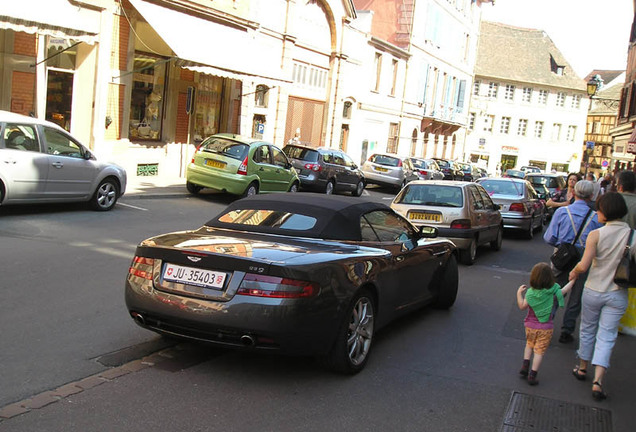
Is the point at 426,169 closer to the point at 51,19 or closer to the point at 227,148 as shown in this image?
the point at 227,148

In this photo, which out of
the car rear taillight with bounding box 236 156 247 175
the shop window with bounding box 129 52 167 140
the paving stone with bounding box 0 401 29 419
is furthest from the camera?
the shop window with bounding box 129 52 167 140

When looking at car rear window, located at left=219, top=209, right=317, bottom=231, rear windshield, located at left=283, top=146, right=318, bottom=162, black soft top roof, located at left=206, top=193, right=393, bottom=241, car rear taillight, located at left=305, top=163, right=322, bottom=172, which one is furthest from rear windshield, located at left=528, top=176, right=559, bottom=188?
car rear window, located at left=219, top=209, right=317, bottom=231

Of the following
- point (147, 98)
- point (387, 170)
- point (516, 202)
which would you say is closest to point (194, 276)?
point (516, 202)

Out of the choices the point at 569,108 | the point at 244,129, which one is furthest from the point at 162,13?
the point at 569,108

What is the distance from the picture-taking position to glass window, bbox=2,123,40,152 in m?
11.6

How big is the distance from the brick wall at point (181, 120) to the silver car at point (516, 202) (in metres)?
10.1

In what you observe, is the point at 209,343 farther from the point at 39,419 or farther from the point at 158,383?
the point at 39,419

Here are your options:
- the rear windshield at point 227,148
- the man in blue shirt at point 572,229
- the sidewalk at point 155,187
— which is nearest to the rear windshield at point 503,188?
the rear windshield at point 227,148

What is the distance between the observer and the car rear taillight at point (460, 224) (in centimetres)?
1192

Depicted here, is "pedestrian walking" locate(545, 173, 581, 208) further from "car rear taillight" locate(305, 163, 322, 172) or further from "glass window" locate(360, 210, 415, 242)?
"car rear taillight" locate(305, 163, 322, 172)

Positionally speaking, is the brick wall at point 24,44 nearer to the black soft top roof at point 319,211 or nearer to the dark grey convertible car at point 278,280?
the black soft top roof at point 319,211

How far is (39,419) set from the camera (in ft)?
13.9

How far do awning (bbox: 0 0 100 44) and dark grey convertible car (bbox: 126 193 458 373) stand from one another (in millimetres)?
10969

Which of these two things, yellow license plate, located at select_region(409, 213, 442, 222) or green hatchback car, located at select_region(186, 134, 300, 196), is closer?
yellow license plate, located at select_region(409, 213, 442, 222)
